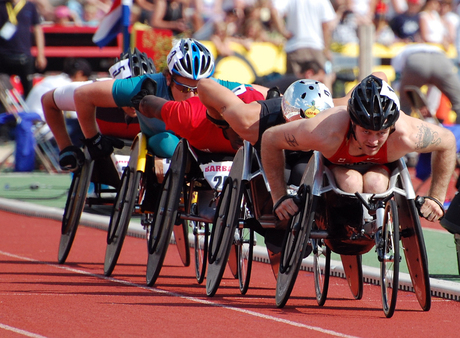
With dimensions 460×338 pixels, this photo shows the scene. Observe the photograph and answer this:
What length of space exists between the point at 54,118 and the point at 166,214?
2.00 metres

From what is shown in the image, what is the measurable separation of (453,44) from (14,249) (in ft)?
42.8

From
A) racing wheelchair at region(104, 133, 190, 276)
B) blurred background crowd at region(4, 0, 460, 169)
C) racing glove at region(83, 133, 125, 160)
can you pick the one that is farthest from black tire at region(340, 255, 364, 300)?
blurred background crowd at region(4, 0, 460, 169)

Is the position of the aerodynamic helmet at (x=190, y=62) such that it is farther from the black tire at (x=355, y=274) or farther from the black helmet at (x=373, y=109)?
the black helmet at (x=373, y=109)

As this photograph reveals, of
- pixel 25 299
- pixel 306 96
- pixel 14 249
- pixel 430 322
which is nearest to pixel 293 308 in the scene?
pixel 430 322

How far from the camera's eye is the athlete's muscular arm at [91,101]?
25.6ft

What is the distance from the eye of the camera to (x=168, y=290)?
6969 mm

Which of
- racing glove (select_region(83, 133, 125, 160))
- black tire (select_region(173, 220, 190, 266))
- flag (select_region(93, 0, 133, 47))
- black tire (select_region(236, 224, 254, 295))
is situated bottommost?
black tire (select_region(173, 220, 190, 266))

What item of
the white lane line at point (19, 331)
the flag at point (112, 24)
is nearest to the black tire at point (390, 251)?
the white lane line at point (19, 331)

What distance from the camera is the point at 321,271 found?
6.60 meters

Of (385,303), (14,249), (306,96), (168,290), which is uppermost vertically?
(306,96)

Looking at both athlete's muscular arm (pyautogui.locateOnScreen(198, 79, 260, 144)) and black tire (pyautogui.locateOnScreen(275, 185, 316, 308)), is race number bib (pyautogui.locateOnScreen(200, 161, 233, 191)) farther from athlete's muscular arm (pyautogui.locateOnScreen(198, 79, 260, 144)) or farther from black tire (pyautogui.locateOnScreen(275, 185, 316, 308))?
black tire (pyautogui.locateOnScreen(275, 185, 316, 308))

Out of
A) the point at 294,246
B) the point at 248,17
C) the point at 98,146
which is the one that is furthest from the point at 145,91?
the point at 248,17

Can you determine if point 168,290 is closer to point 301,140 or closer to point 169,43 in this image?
point 301,140

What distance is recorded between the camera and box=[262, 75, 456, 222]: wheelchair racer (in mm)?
5535
